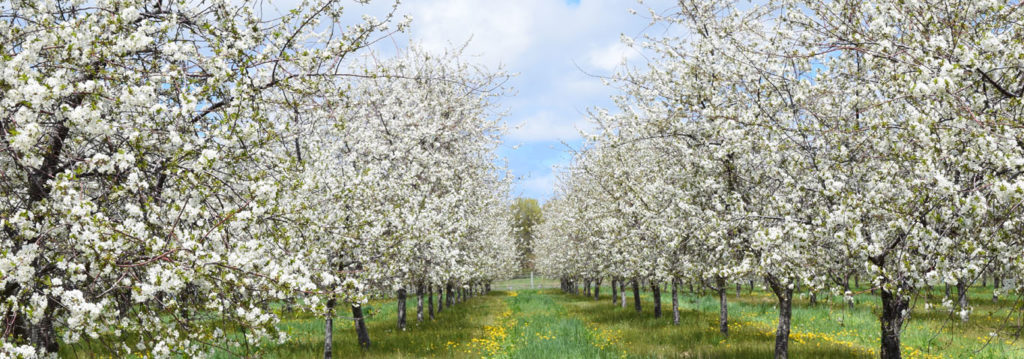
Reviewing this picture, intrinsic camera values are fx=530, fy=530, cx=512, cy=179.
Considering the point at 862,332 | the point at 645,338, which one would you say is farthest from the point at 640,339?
the point at 862,332

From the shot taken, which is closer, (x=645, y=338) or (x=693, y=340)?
(x=693, y=340)

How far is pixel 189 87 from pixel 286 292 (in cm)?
234

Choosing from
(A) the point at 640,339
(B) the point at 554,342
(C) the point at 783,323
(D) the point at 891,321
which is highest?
(D) the point at 891,321

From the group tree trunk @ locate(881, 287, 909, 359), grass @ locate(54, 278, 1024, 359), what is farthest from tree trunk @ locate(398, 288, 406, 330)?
tree trunk @ locate(881, 287, 909, 359)

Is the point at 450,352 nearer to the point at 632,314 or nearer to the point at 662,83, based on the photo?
the point at 662,83

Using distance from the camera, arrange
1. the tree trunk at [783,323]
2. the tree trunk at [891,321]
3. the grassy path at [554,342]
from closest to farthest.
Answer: the tree trunk at [891,321] → the tree trunk at [783,323] → the grassy path at [554,342]

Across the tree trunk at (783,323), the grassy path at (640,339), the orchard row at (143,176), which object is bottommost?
the grassy path at (640,339)

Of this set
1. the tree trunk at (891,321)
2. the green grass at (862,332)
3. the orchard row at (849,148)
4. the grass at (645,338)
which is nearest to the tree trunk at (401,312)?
the grass at (645,338)

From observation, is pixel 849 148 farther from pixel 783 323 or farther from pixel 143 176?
pixel 143 176

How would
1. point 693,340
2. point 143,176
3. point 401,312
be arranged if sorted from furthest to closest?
point 401,312
point 693,340
point 143,176

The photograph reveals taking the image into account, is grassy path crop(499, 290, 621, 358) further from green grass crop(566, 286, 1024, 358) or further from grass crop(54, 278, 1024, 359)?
green grass crop(566, 286, 1024, 358)

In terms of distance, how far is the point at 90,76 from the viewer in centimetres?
494

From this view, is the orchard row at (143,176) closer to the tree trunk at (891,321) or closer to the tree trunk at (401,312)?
the tree trunk at (891,321)

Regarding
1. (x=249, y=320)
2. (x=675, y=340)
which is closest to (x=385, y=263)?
(x=249, y=320)
